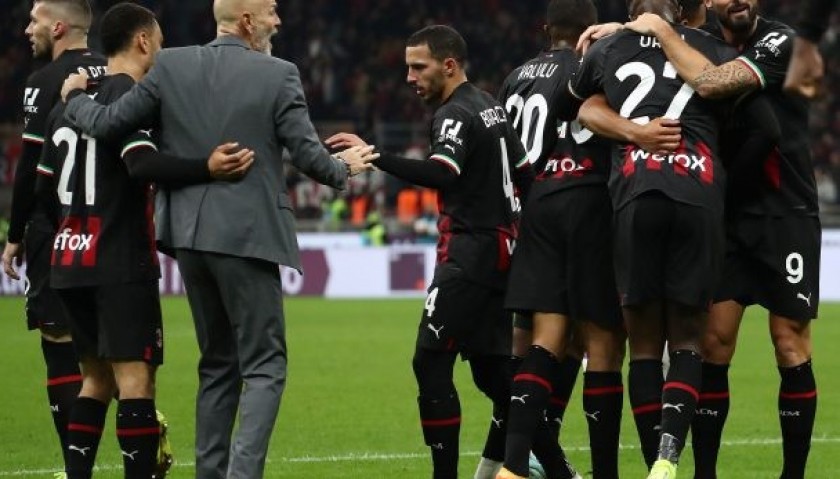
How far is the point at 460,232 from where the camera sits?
7.40 metres

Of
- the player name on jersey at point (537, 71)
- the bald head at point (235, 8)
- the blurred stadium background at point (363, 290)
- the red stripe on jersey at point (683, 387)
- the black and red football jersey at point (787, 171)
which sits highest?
the bald head at point (235, 8)

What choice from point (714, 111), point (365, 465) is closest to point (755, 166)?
point (714, 111)

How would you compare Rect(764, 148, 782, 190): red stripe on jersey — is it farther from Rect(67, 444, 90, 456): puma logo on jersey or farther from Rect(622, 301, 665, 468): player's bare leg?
Rect(67, 444, 90, 456): puma logo on jersey

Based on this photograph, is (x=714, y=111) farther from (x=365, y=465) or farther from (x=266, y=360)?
Answer: (x=365, y=465)

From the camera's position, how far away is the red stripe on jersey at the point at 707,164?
6.66 metres

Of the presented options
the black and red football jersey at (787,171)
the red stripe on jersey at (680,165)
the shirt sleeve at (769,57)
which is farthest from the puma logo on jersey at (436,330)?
the shirt sleeve at (769,57)

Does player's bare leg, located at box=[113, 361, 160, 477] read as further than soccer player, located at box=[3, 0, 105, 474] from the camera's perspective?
No

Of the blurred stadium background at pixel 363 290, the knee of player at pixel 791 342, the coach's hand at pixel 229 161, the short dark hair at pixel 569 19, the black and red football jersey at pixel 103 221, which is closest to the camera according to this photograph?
the coach's hand at pixel 229 161

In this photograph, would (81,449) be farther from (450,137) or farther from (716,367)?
(716,367)

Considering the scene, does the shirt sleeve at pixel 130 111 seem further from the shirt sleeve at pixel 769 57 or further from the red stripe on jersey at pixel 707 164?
the shirt sleeve at pixel 769 57

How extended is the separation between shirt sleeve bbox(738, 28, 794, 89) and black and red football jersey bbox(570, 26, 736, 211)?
11 cm

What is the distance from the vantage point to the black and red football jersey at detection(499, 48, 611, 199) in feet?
23.9

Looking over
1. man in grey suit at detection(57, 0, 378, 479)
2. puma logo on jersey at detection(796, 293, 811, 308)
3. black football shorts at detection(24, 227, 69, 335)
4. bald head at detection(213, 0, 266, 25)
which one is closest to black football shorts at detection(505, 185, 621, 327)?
puma logo on jersey at detection(796, 293, 811, 308)

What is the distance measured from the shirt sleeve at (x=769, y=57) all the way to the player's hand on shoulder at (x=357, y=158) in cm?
159
